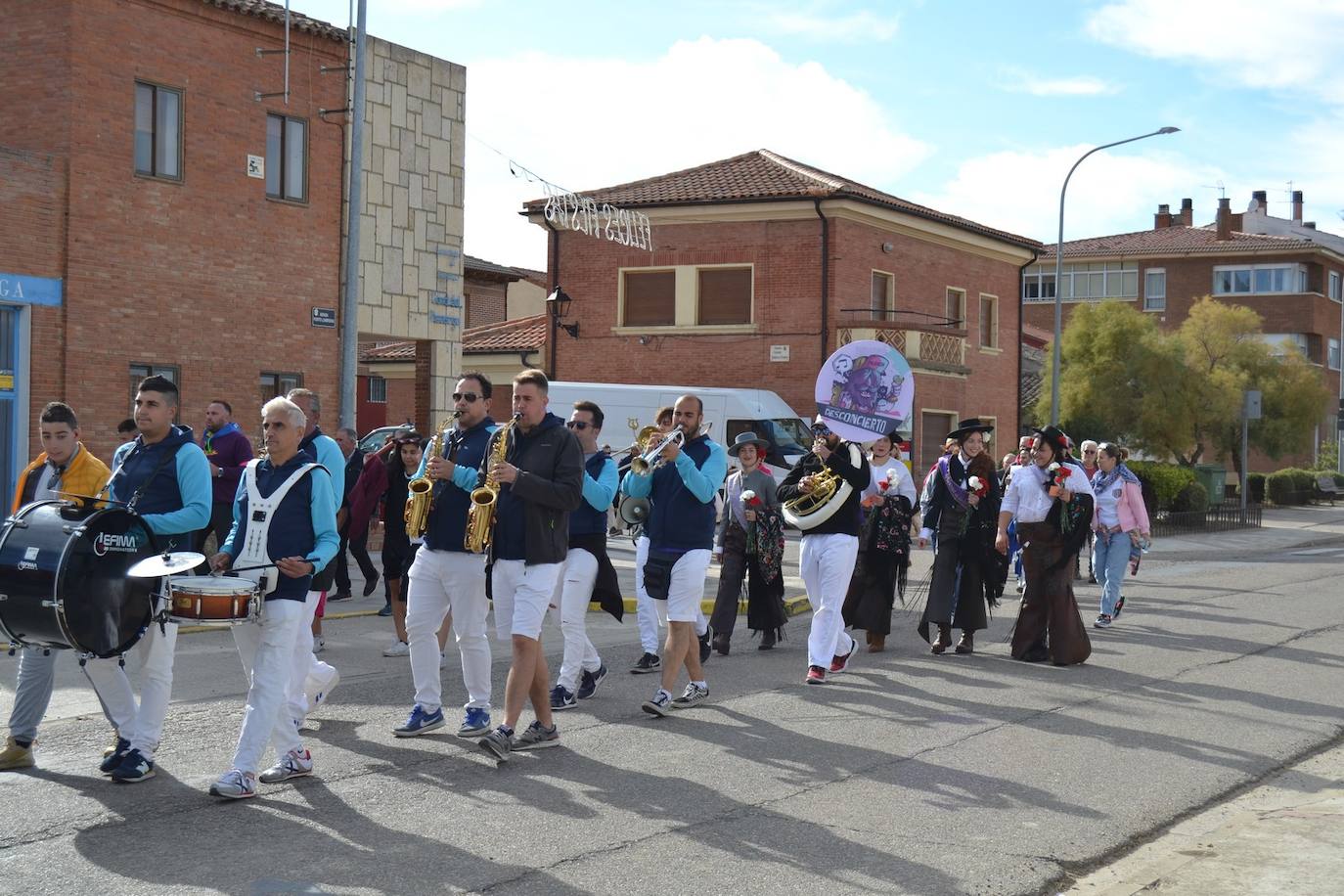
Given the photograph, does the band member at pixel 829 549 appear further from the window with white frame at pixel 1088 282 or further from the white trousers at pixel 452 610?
the window with white frame at pixel 1088 282

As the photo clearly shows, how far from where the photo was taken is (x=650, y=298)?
3506cm

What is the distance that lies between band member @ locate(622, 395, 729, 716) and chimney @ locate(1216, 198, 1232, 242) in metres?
60.2

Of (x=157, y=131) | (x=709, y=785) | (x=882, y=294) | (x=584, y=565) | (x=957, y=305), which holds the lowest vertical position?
(x=709, y=785)

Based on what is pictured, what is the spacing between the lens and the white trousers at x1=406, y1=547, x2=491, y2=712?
310 inches

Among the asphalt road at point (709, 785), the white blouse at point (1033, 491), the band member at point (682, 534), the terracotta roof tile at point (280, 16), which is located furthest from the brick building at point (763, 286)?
Answer: the band member at point (682, 534)

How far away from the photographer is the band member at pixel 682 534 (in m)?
8.88

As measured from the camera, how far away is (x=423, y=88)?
2356cm

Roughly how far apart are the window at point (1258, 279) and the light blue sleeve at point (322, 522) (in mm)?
59869

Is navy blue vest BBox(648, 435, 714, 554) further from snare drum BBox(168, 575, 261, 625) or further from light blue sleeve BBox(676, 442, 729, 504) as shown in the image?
snare drum BBox(168, 575, 261, 625)

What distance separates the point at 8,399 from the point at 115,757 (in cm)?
1218

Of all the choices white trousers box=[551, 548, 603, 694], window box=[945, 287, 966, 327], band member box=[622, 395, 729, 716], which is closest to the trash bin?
window box=[945, 287, 966, 327]

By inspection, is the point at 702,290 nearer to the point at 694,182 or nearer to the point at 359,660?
the point at 694,182

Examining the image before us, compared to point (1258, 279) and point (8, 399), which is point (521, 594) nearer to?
point (8, 399)

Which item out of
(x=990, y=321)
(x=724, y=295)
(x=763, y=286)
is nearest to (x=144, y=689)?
(x=763, y=286)
